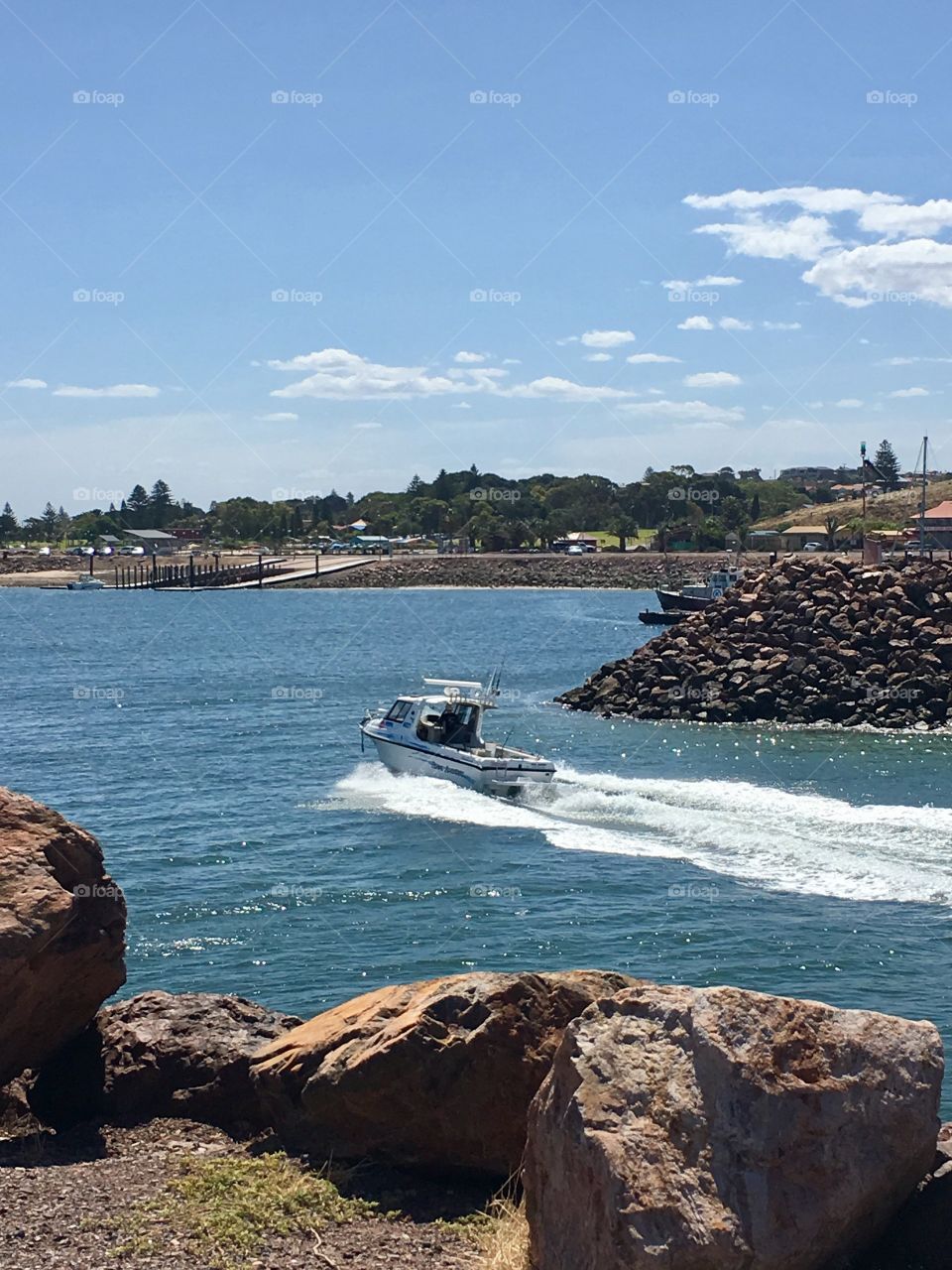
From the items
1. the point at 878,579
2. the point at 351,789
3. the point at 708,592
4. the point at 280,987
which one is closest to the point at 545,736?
the point at 351,789

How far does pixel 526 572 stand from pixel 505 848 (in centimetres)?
15271

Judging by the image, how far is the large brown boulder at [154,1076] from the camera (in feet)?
39.1

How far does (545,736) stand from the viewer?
47.6m

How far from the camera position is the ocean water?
2170 cm

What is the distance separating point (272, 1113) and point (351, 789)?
25944mm

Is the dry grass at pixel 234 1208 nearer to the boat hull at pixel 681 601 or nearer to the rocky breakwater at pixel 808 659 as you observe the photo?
the rocky breakwater at pixel 808 659

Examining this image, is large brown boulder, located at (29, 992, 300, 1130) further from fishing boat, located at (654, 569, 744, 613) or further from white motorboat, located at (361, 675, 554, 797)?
fishing boat, located at (654, 569, 744, 613)

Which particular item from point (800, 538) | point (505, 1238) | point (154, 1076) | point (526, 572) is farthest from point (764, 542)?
point (505, 1238)

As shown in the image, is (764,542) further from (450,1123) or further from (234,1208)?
(234,1208)

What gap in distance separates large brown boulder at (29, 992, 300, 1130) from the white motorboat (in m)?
22.1

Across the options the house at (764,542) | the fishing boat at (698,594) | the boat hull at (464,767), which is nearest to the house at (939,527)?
the fishing boat at (698,594)

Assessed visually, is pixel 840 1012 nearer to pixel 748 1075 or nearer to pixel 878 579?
pixel 748 1075

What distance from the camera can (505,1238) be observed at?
9117mm

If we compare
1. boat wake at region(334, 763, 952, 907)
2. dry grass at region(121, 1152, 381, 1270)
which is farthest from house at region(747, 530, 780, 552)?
dry grass at region(121, 1152, 381, 1270)
